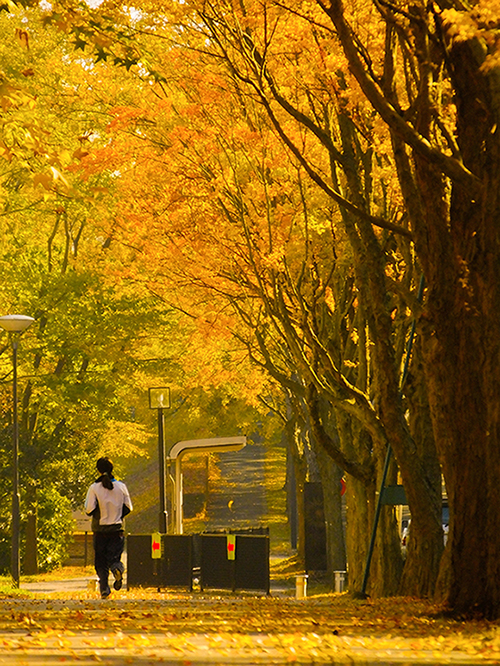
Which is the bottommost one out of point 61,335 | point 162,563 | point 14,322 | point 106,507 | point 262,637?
point 162,563

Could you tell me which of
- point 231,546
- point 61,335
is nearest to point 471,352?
point 231,546

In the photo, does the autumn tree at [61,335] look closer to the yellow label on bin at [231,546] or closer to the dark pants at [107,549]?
the yellow label on bin at [231,546]

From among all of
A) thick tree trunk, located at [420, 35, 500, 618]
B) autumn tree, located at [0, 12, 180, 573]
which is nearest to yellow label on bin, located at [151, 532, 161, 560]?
autumn tree, located at [0, 12, 180, 573]

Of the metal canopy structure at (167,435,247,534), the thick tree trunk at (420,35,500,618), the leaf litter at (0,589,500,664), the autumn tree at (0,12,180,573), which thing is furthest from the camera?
the autumn tree at (0,12,180,573)

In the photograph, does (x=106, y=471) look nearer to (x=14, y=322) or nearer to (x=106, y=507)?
(x=106, y=507)

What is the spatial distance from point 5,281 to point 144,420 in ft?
30.6

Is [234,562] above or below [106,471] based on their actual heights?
below

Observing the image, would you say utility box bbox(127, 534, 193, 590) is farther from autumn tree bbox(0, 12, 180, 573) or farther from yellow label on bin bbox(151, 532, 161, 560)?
autumn tree bbox(0, 12, 180, 573)

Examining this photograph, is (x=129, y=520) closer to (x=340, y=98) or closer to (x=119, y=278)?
(x=119, y=278)

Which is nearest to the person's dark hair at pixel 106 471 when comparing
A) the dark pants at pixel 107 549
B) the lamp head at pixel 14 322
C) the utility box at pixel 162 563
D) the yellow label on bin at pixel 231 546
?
the dark pants at pixel 107 549

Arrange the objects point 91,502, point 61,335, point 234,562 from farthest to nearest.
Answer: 1. point 61,335
2. point 234,562
3. point 91,502

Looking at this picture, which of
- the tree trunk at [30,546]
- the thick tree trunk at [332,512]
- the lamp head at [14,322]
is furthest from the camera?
the tree trunk at [30,546]

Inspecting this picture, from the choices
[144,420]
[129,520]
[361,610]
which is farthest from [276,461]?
[361,610]

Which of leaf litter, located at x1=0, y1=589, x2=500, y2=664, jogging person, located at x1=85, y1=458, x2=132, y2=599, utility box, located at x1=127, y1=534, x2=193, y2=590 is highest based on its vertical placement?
jogging person, located at x1=85, y1=458, x2=132, y2=599
